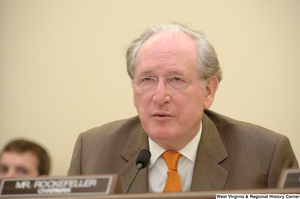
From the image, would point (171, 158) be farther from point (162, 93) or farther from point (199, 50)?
point (199, 50)

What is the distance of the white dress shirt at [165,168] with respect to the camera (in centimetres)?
174

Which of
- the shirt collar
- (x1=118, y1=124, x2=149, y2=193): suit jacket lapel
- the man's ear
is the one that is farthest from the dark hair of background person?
the man's ear

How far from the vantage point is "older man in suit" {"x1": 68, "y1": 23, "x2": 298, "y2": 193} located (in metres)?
1.68

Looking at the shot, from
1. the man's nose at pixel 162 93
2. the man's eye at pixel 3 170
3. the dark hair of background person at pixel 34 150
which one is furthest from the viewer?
the dark hair of background person at pixel 34 150

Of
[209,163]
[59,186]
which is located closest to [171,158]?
[209,163]

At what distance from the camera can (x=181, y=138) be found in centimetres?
175

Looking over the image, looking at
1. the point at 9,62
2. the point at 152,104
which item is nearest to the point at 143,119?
the point at 152,104

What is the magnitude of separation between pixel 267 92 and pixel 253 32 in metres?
0.48

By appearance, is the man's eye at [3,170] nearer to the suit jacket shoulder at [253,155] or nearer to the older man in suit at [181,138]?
the older man in suit at [181,138]

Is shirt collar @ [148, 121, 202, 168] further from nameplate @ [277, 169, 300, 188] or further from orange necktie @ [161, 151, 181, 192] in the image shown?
nameplate @ [277, 169, 300, 188]

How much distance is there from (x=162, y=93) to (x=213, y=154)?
1.41 feet

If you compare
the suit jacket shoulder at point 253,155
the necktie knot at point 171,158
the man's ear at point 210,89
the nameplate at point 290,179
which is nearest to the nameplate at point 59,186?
the nameplate at point 290,179

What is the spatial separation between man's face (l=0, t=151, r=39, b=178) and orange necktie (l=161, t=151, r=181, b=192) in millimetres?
780

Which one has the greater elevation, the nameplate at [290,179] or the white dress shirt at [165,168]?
the nameplate at [290,179]
